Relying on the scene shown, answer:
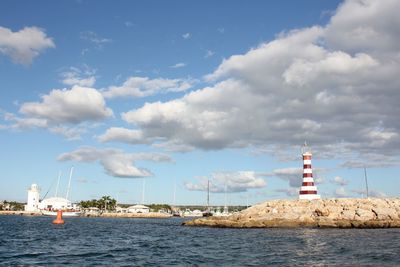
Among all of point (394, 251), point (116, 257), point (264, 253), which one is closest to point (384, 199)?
point (394, 251)

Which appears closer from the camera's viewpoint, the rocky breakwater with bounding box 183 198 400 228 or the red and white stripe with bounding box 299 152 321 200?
the rocky breakwater with bounding box 183 198 400 228

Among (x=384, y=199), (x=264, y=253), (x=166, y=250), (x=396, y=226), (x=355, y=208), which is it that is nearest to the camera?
(x=264, y=253)

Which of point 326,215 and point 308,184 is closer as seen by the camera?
point 326,215

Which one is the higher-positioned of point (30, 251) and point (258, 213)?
point (258, 213)

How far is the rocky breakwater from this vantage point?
83000mm

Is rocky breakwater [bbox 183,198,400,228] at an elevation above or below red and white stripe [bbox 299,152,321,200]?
below

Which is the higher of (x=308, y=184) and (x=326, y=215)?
(x=308, y=184)

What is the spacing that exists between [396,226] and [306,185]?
65.0 ft

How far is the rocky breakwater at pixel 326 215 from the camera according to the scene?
83000 mm

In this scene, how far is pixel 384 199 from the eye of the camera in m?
95.5

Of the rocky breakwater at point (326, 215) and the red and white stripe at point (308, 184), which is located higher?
the red and white stripe at point (308, 184)

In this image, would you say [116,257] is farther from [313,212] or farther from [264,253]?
[313,212]

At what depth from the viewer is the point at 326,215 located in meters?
87.1

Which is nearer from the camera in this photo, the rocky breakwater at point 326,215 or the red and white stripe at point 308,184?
the rocky breakwater at point 326,215
